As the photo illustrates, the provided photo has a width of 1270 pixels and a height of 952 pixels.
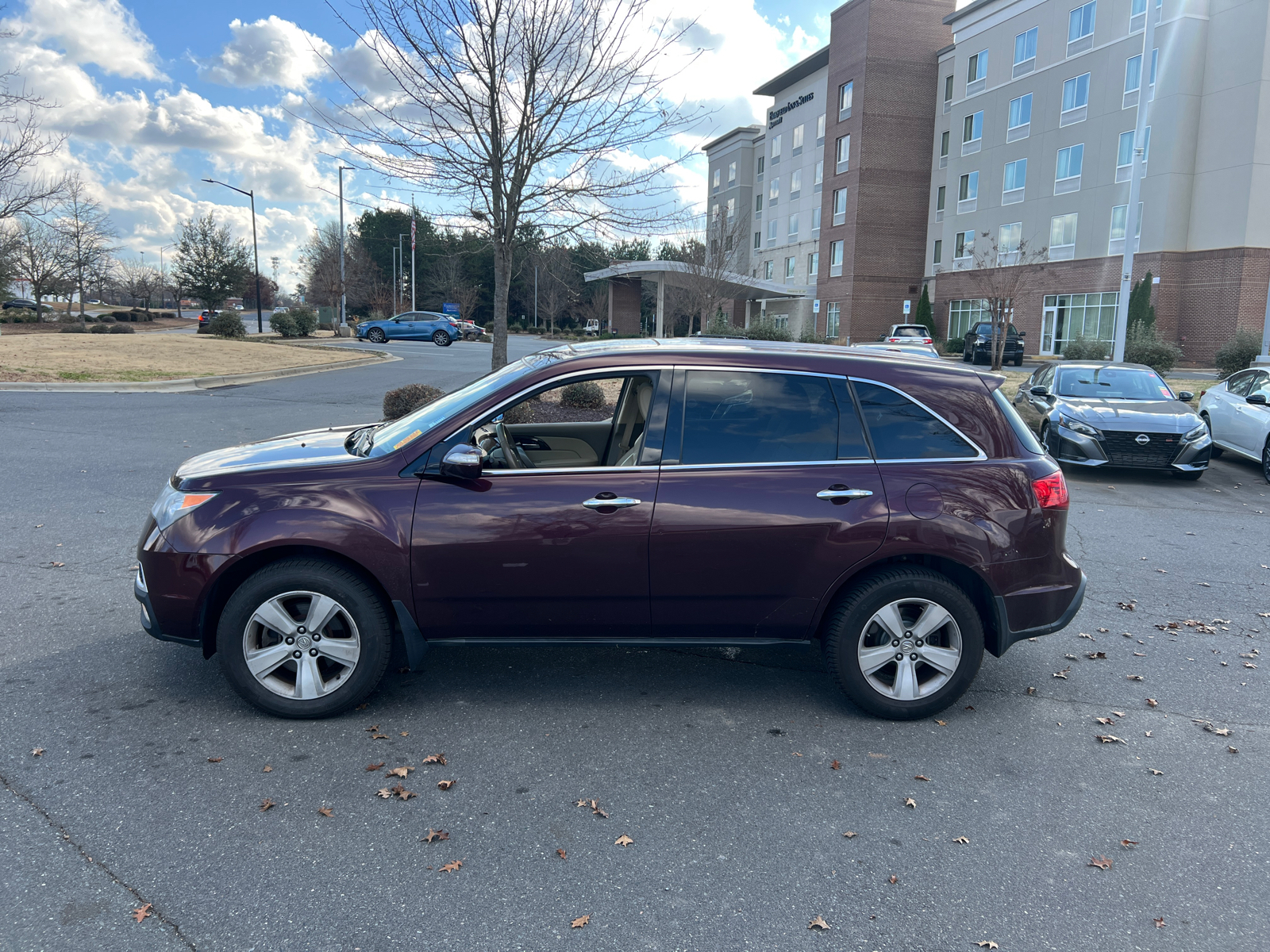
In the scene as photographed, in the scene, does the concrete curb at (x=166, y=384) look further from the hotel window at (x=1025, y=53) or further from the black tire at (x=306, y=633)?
the hotel window at (x=1025, y=53)

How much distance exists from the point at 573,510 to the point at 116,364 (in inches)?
903

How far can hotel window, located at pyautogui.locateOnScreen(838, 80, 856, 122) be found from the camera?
5400 cm

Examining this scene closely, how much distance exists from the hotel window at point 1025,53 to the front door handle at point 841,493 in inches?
1893

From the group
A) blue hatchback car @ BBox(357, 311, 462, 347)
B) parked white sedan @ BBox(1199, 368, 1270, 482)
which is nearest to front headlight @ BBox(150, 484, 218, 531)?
parked white sedan @ BBox(1199, 368, 1270, 482)

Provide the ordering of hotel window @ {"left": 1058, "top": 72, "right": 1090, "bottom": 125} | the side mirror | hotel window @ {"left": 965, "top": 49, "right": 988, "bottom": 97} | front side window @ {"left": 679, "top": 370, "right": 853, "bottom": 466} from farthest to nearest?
hotel window @ {"left": 965, "top": 49, "right": 988, "bottom": 97}, hotel window @ {"left": 1058, "top": 72, "right": 1090, "bottom": 125}, front side window @ {"left": 679, "top": 370, "right": 853, "bottom": 466}, the side mirror

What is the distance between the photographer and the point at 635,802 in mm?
3479

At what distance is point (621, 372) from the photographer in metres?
4.23

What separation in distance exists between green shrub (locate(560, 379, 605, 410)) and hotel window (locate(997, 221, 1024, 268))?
124ft

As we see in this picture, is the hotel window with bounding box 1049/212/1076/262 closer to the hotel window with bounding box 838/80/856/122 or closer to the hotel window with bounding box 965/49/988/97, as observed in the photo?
the hotel window with bounding box 965/49/988/97

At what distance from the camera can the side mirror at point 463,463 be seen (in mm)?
3939

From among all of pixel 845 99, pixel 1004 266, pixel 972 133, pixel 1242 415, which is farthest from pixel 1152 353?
pixel 845 99

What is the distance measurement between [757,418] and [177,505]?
2749 mm

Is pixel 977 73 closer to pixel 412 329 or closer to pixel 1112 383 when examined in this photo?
pixel 412 329

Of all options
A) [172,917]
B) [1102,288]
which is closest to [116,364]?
[172,917]
